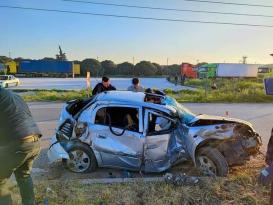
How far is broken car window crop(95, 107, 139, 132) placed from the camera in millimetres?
6711

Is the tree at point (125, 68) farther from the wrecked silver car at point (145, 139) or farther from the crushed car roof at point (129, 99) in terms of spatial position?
the wrecked silver car at point (145, 139)

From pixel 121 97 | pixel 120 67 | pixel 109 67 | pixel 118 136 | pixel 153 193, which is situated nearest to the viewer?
pixel 153 193

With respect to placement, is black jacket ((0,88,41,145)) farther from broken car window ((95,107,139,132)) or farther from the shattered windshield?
the shattered windshield


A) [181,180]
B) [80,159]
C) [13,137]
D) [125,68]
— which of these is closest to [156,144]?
[181,180]

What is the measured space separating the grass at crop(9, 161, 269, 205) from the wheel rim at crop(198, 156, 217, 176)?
68 cm

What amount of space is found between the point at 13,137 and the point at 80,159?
3105 mm

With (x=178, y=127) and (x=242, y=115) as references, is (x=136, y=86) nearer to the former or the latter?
(x=178, y=127)

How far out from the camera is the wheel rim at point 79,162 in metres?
6.70

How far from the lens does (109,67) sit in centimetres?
6969

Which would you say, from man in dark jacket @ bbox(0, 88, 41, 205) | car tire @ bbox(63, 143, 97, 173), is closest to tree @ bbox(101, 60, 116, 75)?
car tire @ bbox(63, 143, 97, 173)

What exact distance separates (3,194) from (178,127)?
3461 millimetres

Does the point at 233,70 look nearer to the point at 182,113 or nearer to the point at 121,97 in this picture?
the point at 182,113

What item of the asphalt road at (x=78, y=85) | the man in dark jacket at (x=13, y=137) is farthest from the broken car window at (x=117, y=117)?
the asphalt road at (x=78, y=85)

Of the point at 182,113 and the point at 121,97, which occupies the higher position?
the point at 121,97
